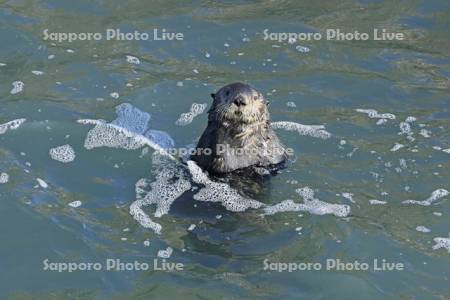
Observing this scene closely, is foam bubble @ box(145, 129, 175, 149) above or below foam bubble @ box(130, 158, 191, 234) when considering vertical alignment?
above

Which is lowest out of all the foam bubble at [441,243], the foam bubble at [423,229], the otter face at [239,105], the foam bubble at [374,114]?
the foam bubble at [441,243]

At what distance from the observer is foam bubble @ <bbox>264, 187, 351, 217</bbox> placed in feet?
28.2

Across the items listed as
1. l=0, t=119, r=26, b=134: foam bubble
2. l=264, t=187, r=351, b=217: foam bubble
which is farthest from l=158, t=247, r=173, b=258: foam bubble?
l=0, t=119, r=26, b=134: foam bubble

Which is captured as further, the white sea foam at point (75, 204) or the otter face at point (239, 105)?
the white sea foam at point (75, 204)

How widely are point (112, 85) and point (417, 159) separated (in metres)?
3.94

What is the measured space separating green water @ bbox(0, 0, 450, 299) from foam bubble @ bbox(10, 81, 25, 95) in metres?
0.08

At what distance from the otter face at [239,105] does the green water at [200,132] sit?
79 centimetres

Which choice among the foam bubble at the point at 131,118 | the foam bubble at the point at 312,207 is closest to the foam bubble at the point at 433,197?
the foam bubble at the point at 312,207

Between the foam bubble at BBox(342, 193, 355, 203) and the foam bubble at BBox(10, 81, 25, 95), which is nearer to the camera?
the foam bubble at BBox(342, 193, 355, 203)

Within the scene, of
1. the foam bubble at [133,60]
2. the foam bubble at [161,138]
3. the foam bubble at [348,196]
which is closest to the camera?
the foam bubble at [348,196]

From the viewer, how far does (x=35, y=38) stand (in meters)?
12.0

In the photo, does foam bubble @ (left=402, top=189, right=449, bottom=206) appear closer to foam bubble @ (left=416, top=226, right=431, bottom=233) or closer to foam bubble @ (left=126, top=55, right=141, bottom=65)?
foam bubble @ (left=416, top=226, right=431, bottom=233)

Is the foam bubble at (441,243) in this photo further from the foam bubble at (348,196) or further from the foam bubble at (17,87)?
the foam bubble at (17,87)

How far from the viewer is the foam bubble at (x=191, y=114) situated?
10.3 m
